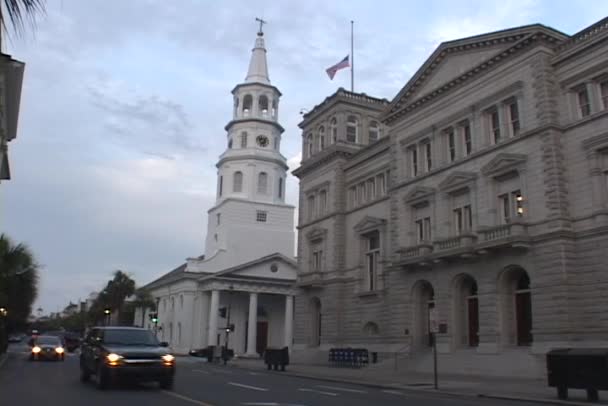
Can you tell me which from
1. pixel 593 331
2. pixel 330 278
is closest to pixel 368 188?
pixel 330 278

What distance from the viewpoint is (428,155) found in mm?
38281

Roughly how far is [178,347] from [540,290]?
50.6m

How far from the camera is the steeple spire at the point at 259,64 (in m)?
71.3

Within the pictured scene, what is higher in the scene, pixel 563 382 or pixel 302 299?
pixel 302 299

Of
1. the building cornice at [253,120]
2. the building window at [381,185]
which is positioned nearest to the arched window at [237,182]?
the building cornice at [253,120]

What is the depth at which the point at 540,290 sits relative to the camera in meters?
28.3

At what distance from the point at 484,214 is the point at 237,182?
44.1 metres

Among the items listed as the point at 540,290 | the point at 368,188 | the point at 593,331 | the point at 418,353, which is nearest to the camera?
the point at 593,331

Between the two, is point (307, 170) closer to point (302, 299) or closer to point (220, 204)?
point (302, 299)

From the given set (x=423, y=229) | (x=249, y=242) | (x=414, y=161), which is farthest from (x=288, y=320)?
(x=414, y=161)

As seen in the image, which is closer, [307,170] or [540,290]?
[540,290]

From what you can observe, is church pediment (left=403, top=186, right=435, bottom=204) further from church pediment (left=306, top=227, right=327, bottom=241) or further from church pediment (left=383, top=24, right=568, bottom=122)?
church pediment (left=306, top=227, right=327, bottom=241)

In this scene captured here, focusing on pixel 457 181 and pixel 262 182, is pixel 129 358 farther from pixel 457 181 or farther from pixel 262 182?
pixel 262 182

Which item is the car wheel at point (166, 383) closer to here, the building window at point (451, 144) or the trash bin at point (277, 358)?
the trash bin at point (277, 358)
